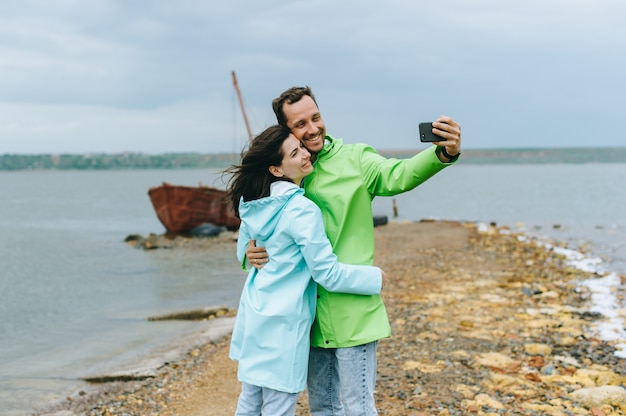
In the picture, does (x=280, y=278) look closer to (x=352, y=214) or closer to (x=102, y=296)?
(x=352, y=214)

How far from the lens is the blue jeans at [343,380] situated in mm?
3160

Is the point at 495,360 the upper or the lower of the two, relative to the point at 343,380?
lower

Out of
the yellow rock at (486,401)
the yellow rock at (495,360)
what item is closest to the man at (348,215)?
the yellow rock at (486,401)

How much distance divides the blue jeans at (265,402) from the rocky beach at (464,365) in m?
2.52

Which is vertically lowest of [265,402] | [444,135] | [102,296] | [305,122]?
[102,296]

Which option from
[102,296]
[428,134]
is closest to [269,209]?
[428,134]

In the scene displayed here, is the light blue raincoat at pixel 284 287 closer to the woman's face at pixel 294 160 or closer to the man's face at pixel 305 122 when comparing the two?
the woman's face at pixel 294 160

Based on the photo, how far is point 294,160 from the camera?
3.11m

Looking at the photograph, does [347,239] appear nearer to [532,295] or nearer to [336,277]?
[336,277]

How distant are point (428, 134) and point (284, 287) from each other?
990 millimetres

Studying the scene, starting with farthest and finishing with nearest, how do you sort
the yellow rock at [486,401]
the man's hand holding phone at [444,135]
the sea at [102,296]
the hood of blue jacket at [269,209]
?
the sea at [102,296] → the yellow rock at [486,401] → the hood of blue jacket at [269,209] → the man's hand holding phone at [444,135]

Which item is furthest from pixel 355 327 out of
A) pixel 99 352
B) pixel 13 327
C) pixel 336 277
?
pixel 13 327

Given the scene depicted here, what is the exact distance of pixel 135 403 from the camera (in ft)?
21.7

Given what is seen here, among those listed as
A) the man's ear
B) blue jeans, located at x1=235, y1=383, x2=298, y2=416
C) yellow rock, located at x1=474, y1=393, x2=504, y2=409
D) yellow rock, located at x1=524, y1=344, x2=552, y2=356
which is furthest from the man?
yellow rock, located at x1=524, y1=344, x2=552, y2=356
